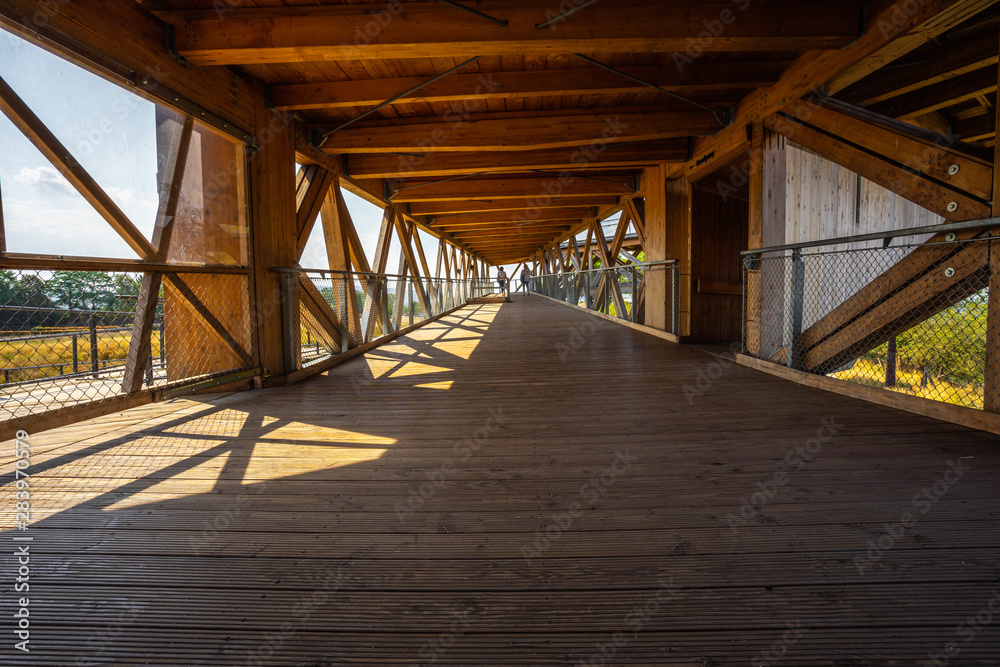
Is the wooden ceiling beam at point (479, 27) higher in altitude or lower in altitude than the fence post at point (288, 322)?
higher

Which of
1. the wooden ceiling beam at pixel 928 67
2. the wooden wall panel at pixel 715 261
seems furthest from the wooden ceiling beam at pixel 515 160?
the wooden ceiling beam at pixel 928 67

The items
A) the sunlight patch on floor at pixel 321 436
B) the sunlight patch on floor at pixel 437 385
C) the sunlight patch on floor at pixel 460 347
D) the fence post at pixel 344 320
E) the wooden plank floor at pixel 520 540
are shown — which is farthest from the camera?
the sunlight patch on floor at pixel 460 347

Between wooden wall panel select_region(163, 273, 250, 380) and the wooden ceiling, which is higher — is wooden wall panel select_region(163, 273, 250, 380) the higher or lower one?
the lower one

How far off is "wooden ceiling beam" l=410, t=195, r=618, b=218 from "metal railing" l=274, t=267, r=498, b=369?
86.7 inches

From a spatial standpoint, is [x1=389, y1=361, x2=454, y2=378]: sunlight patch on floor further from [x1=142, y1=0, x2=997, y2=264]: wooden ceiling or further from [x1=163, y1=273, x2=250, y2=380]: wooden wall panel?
[x1=142, y1=0, x2=997, y2=264]: wooden ceiling

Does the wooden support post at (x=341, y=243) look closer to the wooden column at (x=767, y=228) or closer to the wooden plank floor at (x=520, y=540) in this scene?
the wooden plank floor at (x=520, y=540)

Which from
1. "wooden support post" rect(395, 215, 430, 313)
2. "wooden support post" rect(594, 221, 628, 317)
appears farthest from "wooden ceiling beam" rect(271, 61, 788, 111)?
"wooden support post" rect(594, 221, 628, 317)

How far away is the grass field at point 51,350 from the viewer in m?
2.42

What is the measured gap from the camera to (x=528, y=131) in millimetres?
5086

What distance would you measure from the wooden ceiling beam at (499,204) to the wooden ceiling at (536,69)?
10.3ft

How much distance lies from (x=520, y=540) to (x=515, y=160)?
580cm

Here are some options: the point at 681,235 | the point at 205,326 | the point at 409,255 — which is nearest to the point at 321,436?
the point at 205,326

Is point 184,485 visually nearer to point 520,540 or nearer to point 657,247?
point 520,540

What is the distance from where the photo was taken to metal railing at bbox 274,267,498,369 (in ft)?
14.1
